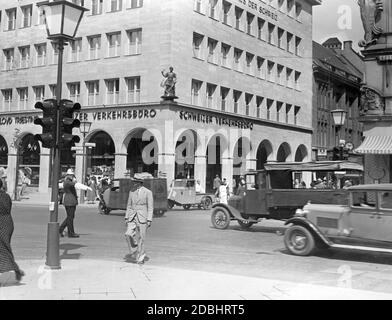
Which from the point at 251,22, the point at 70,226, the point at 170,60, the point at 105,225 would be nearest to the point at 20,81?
the point at 170,60

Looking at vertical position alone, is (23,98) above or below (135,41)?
below

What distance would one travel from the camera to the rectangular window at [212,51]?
39.6m

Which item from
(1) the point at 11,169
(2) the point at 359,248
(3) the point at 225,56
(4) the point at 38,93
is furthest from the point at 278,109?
(2) the point at 359,248

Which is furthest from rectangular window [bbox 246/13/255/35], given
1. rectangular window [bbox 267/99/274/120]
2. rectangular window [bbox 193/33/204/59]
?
rectangular window [bbox 267/99/274/120]

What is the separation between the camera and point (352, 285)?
8430mm

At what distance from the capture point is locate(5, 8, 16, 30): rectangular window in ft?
145

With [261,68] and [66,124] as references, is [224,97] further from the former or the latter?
[66,124]

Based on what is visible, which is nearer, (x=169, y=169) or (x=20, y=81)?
(x=169, y=169)

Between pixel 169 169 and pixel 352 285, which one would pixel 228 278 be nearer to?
pixel 352 285

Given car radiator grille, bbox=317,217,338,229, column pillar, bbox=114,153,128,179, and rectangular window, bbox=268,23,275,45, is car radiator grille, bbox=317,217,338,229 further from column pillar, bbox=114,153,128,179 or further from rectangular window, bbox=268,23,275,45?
rectangular window, bbox=268,23,275,45

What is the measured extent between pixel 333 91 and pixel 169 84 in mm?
32449

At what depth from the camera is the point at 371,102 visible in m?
23.4

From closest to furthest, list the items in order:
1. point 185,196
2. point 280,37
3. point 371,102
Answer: point 371,102, point 185,196, point 280,37
